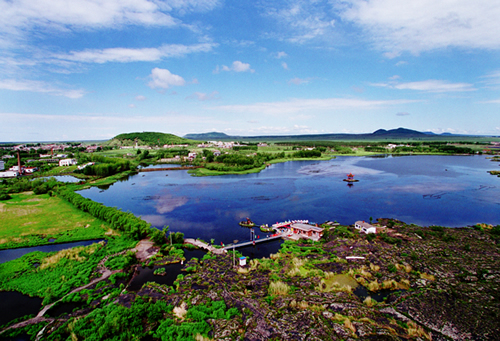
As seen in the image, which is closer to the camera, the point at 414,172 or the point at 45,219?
the point at 45,219

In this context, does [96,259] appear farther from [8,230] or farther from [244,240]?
[8,230]

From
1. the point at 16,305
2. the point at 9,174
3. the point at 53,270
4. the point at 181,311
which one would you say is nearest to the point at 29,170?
the point at 9,174

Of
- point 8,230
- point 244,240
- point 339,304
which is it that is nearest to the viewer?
point 339,304

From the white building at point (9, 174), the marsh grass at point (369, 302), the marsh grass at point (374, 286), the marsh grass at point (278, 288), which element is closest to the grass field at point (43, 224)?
the marsh grass at point (278, 288)

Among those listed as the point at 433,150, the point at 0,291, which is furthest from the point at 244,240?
the point at 433,150

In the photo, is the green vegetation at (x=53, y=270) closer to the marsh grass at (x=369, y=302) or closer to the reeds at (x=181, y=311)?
the reeds at (x=181, y=311)

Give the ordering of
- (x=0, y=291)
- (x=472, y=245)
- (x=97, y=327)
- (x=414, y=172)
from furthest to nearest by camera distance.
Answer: (x=414, y=172)
(x=472, y=245)
(x=0, y=291)
(x=97, y=327)

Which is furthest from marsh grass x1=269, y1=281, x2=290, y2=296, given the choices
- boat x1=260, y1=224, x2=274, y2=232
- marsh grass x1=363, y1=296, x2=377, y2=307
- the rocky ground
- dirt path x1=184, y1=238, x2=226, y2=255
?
boat x1=260, y1=224, x2=274, y2=232
